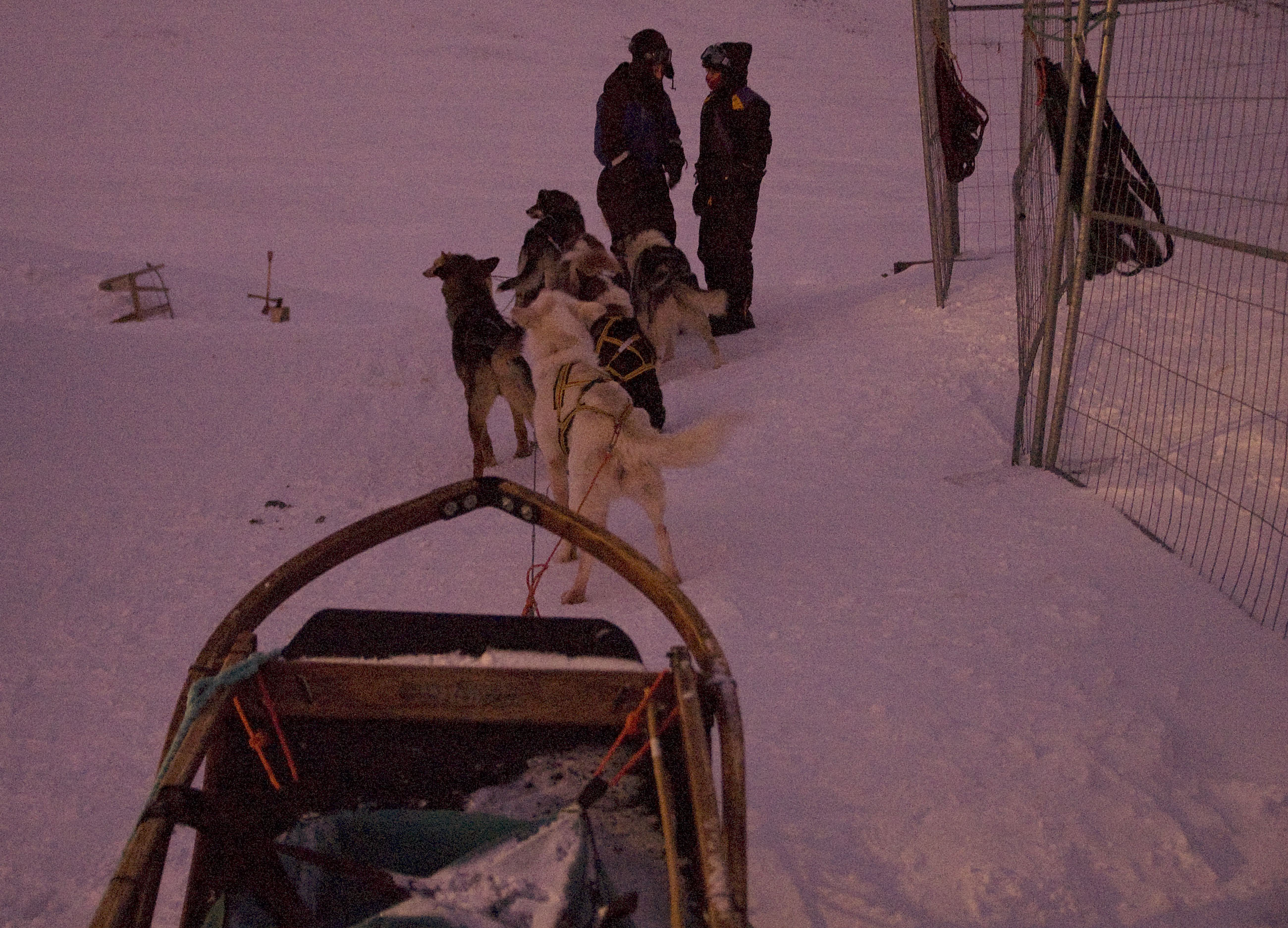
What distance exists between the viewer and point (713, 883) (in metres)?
1.46

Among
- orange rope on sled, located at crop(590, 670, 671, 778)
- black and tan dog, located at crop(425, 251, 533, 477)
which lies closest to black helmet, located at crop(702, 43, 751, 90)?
black and tan dog, located at crop(425, 251, 533, 477)

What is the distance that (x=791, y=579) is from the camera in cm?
390

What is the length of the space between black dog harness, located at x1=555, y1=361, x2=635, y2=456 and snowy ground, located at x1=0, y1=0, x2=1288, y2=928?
0.63m

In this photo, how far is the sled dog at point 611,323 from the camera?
461cm

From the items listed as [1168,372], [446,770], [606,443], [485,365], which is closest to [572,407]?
[606,443]

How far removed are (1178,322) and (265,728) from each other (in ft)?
16.7

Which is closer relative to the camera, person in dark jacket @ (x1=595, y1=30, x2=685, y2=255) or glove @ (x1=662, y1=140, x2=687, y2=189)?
person in dark jacket @ (x1=595, y1=30, x2=685, y2=255)

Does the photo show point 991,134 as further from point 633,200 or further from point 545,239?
point 545,239

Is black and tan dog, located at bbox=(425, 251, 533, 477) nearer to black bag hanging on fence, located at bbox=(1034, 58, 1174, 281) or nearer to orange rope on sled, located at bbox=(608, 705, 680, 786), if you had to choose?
black bag hanging on fence, located at bbox=(1034, 58, 1174, 281)

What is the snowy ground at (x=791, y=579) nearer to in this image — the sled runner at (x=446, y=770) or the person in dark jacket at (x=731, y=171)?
the person in dark jacket at (x=731, y=171)

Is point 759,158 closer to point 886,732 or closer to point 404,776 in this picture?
point 886,732

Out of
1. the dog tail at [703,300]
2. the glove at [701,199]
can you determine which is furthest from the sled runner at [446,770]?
the glove at [701,199]

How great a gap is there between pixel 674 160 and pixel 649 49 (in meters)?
0.69

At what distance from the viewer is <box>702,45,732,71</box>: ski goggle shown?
657cm
